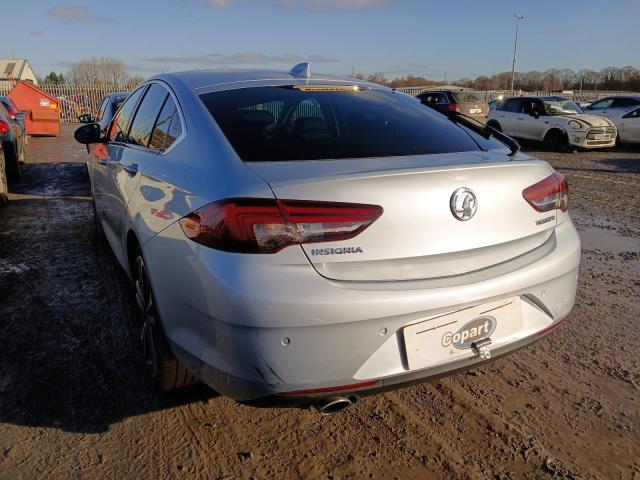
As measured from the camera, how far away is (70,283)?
14.3ft

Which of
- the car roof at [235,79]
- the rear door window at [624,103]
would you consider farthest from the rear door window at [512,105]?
the car roof at [235,79]

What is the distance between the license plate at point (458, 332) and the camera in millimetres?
2035

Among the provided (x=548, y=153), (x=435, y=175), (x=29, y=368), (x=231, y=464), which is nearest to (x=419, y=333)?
A: (x=435, y=175)

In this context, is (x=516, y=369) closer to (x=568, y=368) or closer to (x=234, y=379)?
(x=568, y=368)

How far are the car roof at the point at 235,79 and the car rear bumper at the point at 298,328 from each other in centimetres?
108

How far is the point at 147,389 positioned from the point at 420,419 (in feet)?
4.65

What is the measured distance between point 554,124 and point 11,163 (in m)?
12.9

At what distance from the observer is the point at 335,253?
1922 mm

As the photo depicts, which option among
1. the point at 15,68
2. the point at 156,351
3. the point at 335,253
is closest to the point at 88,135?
the point at 156,351

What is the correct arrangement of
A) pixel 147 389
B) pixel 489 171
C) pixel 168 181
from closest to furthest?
1. pixel 489 171
2. pixel 168 181
3. pixel 147 389

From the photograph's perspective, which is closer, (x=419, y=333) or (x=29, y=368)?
(x=419, y=333)

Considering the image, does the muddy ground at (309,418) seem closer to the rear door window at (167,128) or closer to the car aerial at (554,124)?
the rear door window at (167,128)

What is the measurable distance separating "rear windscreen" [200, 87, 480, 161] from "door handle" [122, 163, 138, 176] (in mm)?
657

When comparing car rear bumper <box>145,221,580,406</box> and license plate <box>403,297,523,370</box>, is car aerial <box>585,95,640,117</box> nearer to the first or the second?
license plate <box>403,297,523,370</box>
